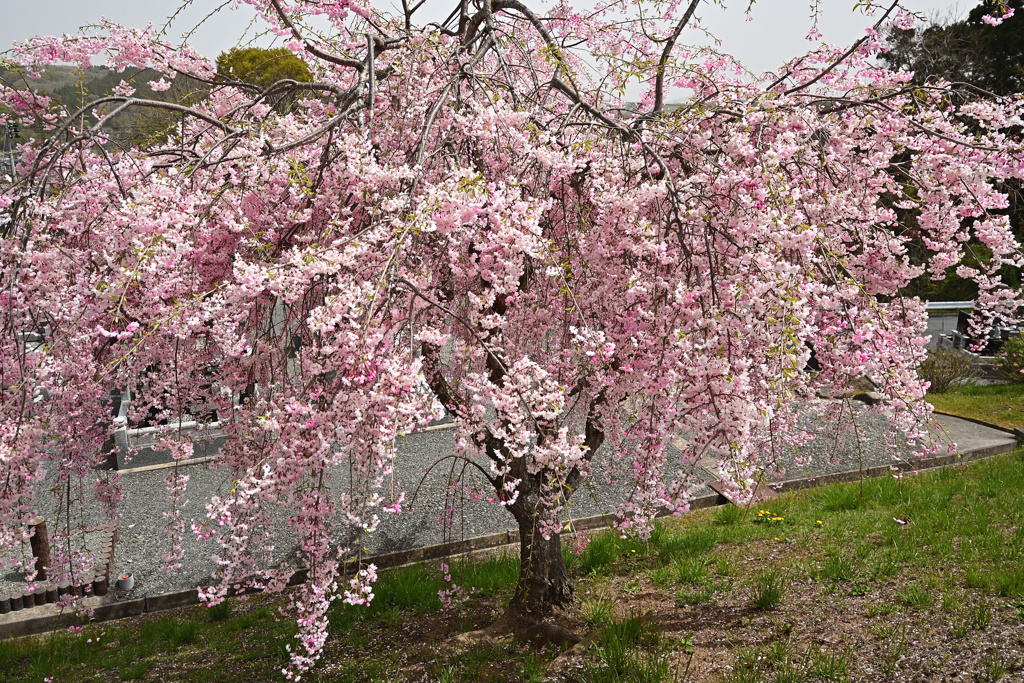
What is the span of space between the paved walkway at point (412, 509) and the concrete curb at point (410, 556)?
6 centimetres

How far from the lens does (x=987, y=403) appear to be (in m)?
10.4

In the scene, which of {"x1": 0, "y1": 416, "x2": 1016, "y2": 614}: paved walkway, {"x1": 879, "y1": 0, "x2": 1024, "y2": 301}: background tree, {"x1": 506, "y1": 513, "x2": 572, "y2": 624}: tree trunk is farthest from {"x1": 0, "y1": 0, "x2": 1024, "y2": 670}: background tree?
{"x1": 879, "y1": 0, "x2": 1024, "y2": 301}: background tree

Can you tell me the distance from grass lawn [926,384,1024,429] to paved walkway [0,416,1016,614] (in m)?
0.56

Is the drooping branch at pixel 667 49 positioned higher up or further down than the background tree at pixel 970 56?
further down

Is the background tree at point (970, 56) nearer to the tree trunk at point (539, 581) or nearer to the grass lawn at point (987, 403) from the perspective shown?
the grass lawn at point (987, 403)

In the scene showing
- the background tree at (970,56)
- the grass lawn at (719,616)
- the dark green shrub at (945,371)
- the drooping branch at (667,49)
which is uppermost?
the background tree at (970,56)

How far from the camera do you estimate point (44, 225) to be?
3.23 metres

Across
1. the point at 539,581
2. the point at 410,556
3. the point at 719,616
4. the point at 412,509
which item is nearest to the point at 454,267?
the point at 539,581

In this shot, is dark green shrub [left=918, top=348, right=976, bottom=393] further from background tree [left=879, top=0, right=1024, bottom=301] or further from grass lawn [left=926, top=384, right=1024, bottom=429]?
background tree [left=879, top=0, right=1024, bottom=301]

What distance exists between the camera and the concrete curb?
19.1 feet

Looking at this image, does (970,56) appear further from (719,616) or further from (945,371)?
(719,616)

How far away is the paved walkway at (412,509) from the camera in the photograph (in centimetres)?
662

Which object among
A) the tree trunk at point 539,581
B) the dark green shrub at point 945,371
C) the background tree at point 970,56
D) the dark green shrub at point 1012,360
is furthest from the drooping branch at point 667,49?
the background tree at point 970,56

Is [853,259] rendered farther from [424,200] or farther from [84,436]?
[84,436]
